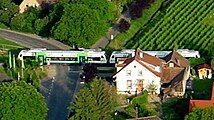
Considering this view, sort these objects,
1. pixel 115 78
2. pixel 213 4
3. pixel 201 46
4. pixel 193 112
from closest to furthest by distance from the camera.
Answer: pixel 193 112 → pixel 115 78 → pixel 201 46 → pixel 213 4

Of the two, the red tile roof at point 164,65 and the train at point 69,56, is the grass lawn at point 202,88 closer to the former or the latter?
the red tile roof at point 164,65

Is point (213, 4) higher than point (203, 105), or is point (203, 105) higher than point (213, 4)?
point (213, 4)

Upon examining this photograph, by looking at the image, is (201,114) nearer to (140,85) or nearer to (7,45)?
(140,85)

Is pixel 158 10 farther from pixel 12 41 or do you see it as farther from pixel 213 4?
pixel 12 41

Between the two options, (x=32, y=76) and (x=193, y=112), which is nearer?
(x=193, y=112)

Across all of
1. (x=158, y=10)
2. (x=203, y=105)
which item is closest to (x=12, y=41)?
(x=158, y=10)

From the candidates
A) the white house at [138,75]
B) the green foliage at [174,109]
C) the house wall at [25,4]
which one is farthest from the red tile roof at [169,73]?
the house wall at [25,4]
